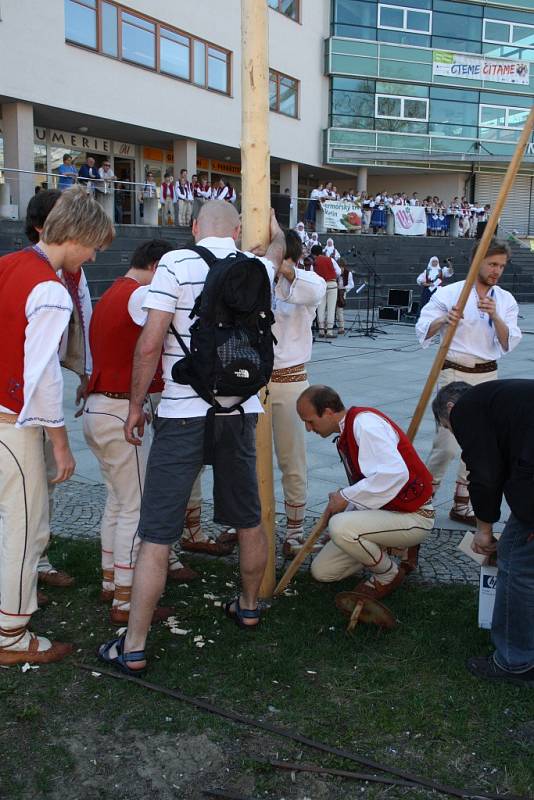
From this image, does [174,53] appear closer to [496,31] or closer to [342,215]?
[342,215]

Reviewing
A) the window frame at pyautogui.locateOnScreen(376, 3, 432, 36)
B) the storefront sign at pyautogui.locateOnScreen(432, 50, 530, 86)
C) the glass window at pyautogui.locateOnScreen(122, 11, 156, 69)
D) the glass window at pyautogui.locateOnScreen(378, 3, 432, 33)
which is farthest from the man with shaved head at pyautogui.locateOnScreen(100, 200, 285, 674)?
the storefront sign at pyautogui.locateOnScreen(432, 50, 530, 86)

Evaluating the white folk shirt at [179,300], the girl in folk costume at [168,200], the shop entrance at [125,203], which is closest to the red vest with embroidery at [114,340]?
the white folk shirt at [179,300]

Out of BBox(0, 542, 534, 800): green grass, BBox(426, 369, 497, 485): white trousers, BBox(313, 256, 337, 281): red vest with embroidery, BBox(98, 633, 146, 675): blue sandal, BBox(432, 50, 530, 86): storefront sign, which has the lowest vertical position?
BBox(0, 542, 534, 800): green grass

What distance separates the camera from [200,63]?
24938mm

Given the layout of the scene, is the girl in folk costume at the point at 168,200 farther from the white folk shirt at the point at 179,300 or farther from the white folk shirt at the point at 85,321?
the white folk shirt at the point at 179,300

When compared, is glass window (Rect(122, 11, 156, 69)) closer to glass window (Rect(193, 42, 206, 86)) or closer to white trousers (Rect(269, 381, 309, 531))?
glass window (Rect(193, 42, 206, 86))

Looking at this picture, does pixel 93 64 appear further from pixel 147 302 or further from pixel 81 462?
pixel 147 302

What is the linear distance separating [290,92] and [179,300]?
29.4m

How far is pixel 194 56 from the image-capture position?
24641 millimetres

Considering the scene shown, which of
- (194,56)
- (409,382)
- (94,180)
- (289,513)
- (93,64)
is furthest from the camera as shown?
(194,56)

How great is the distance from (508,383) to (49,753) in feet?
7.18

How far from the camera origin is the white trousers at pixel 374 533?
3666 millimetres

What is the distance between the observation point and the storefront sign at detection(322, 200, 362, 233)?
25.1 meters

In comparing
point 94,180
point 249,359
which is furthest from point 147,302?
point 94,180
